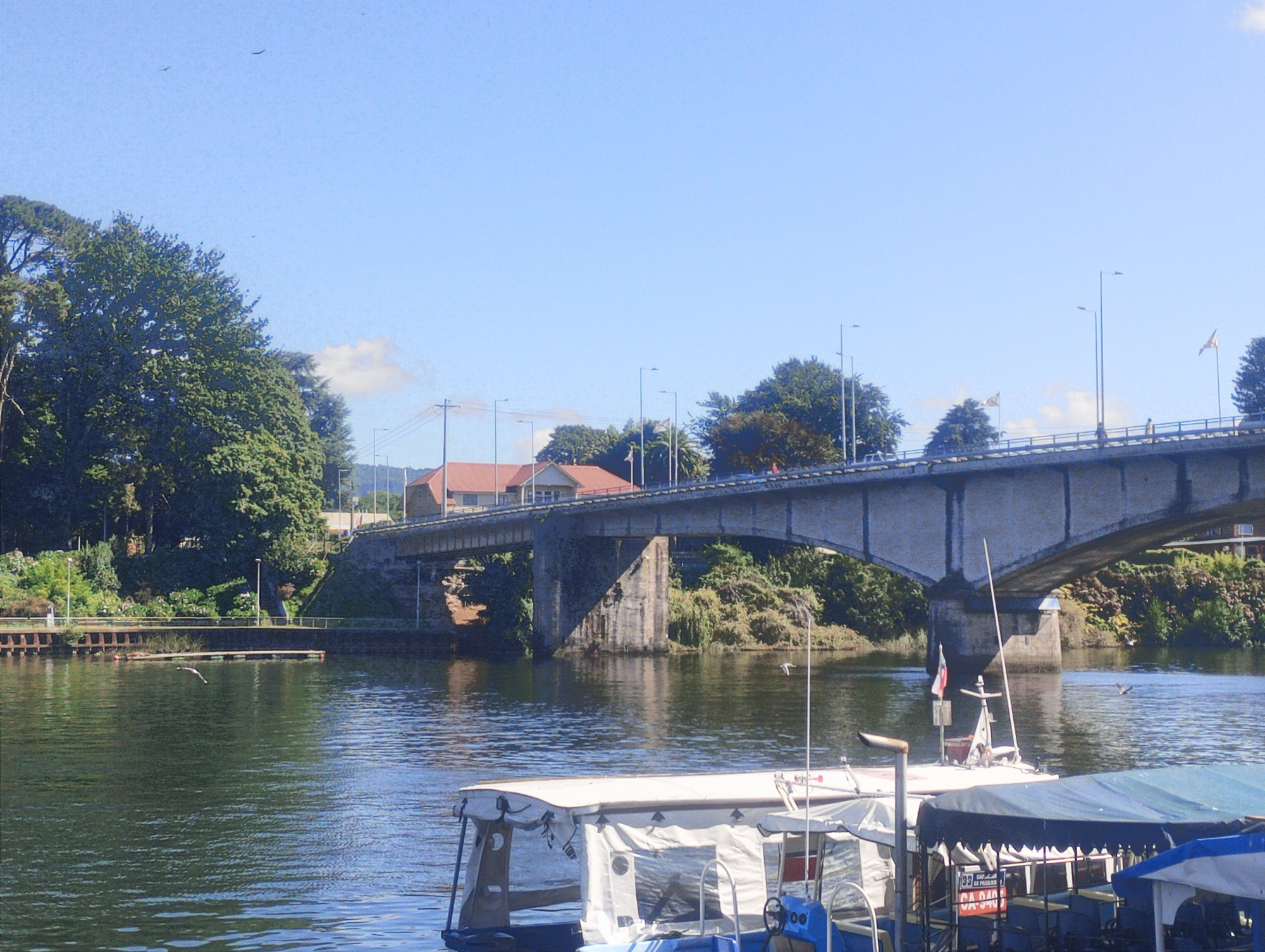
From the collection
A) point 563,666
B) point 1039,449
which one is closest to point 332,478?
point 563,666

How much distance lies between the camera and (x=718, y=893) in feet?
59.3

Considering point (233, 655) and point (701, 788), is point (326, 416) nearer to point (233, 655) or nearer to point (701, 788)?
point (233, 655)

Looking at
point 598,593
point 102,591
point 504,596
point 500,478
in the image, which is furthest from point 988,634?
point 500,478

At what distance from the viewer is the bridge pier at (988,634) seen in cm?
6581

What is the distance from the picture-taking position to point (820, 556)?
108m

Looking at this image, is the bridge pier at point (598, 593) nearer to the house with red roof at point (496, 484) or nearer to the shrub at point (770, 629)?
the shrub at point (770, 629)

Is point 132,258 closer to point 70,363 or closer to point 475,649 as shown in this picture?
point 70,363

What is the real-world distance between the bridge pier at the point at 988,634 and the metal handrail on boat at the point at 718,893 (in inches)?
1868

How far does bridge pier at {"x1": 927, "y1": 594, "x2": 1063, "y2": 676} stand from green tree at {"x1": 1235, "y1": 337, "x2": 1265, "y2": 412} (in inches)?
3120

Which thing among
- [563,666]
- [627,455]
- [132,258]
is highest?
[132,258]

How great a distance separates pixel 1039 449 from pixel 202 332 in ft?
223

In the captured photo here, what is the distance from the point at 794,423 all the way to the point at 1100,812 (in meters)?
107

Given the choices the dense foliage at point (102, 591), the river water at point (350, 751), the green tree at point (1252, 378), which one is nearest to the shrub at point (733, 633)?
the river water at point (350, 751)

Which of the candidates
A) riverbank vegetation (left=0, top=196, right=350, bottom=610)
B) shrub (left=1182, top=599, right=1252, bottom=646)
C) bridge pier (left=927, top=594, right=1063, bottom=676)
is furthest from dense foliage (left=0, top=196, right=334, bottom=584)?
shrub (left=1182, top=599, right=1252, bottom=646)
